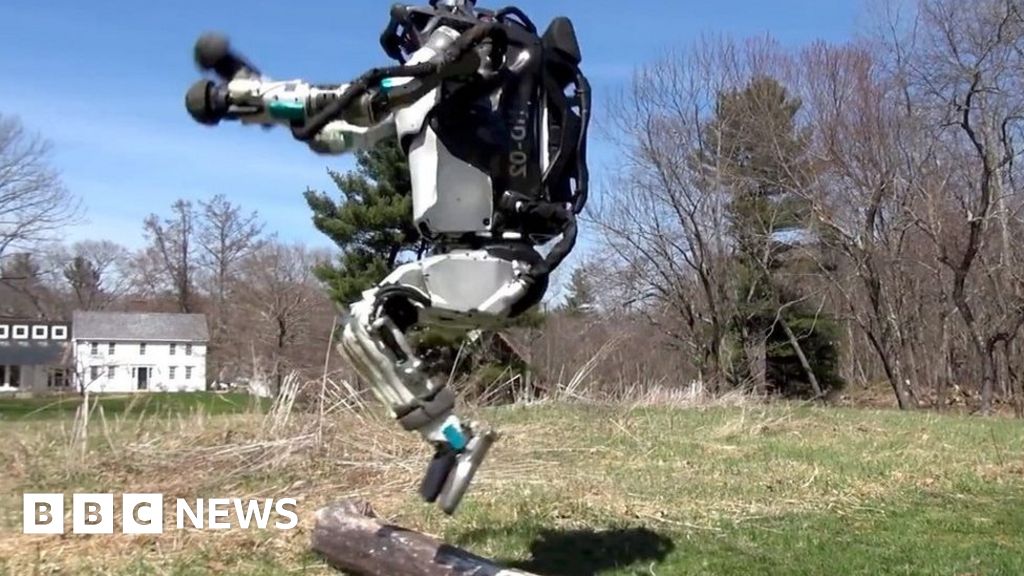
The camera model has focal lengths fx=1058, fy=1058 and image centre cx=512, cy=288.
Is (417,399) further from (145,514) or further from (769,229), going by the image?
(769,229)

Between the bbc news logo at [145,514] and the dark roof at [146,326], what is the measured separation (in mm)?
50557

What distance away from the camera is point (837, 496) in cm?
683

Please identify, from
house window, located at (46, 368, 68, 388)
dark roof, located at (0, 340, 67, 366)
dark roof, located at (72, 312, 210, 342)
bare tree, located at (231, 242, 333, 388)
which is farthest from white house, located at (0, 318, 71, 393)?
house window, located at (46, 368, 68, 388)

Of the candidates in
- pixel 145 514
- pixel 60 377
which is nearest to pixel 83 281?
pixel 60 377

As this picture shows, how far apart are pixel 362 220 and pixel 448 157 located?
1713 cm

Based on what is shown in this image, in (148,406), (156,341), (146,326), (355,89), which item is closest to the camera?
(355,89)

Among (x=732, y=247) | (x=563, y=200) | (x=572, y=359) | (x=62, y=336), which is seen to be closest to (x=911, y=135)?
(x=732, y=247)

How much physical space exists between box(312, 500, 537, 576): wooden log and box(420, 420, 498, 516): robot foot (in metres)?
0.53

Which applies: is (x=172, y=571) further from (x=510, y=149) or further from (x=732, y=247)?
(x=732, y=247)

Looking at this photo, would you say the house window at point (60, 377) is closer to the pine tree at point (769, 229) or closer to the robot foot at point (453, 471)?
the robot foot at point (453, 471)

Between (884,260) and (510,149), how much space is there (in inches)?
890

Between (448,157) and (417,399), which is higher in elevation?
(448,157)

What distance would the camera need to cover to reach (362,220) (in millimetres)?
20703

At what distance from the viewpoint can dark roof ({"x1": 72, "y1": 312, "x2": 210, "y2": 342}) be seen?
55250 mm
